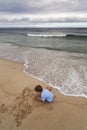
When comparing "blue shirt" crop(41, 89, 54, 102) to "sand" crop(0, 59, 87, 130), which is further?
"blue shirt" crop(41, 89, 54, 102)

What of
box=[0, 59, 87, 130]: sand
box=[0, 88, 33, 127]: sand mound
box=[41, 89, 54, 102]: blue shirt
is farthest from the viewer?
box=[41, 89, 54, 102]: blue shirt

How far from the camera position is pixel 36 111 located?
213 inches

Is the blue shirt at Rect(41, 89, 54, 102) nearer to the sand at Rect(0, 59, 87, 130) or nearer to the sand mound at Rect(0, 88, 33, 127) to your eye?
the sand at Rect(0, 59, 87, 130)

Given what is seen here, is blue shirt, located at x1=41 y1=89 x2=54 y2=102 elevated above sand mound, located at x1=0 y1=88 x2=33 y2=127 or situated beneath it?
elevated above

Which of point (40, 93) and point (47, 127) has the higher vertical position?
point (40, 93)

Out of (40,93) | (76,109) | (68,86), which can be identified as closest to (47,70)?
(68,86)

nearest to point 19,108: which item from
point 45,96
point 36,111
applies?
point 36,111

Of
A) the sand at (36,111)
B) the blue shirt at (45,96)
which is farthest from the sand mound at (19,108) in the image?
the blue shirt at (45,96)

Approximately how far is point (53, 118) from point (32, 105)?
0.99 meters

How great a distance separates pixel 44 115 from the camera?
519 cm

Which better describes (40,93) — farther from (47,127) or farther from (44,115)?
(47,127)

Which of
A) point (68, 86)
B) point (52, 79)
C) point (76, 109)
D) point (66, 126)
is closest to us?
point (66, 126)

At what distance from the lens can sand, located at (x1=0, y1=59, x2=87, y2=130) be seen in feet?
15.7

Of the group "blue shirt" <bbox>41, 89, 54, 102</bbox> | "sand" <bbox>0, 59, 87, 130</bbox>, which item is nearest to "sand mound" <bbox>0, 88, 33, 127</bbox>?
"sand" <bbox>0, 59, 87, 130</bbox>
